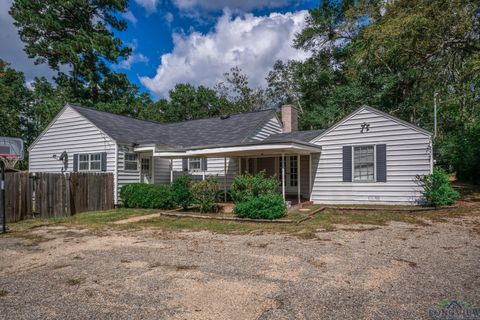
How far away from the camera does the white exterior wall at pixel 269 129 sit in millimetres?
16411

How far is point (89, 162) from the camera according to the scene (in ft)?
51.6

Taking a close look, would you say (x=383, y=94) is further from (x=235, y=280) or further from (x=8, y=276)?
(x=8, y=276)

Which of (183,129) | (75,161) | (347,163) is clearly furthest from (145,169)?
(347,163)

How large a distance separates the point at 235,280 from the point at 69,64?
112ft

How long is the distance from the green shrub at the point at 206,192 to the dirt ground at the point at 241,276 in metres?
3.91

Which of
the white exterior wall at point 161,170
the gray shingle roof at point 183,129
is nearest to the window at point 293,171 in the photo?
the gray shingle roof at point 183,129

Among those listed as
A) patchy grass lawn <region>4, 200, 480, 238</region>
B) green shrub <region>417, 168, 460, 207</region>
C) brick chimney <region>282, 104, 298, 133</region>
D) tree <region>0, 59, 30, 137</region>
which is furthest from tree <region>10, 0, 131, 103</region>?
green shrub <region>417, 168, 460, 207</region>

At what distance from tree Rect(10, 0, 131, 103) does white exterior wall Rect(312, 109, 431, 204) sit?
88.3ft

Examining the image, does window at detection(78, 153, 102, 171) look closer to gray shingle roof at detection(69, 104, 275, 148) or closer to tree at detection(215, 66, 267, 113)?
gray shingle roof at detection(69, 104, 275, 148)

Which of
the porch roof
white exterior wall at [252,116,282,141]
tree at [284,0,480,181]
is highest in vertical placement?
tree at [284,0,480,181]

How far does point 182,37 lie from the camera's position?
25.6 metres

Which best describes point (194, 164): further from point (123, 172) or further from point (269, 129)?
point (269, 129)

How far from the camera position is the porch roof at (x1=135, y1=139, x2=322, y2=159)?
11.0 metres

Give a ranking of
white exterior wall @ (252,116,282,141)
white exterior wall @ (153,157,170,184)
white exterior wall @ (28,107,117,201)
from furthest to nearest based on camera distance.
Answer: white exterior wall @ (153,157,170,184)
white exterior wall @ (252,116,282,141)
white exterior wall @ (28,107,117,201)
